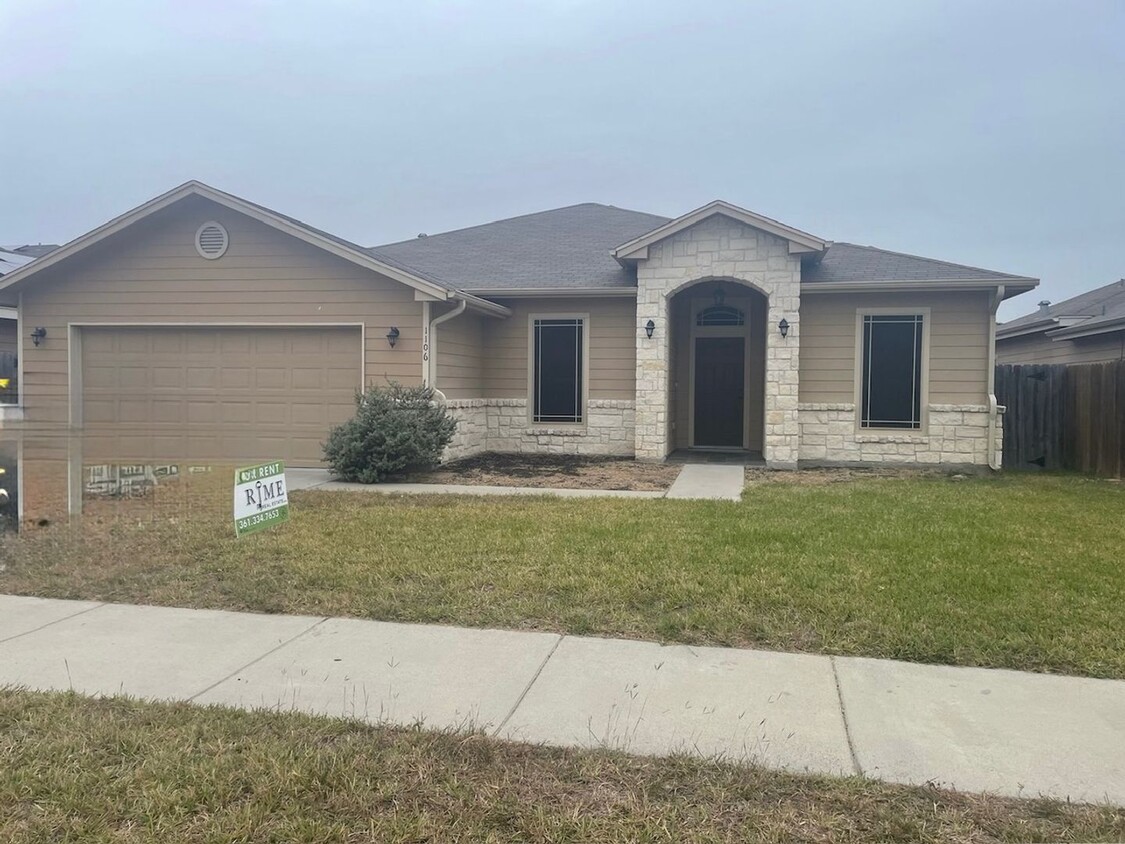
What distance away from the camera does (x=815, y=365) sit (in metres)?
13.8

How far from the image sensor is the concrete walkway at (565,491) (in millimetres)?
10250

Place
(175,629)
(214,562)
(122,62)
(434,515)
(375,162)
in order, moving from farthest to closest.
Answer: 1. (375,162)
2. (122,62)
3. (434,515)
4. (214,562)
5. (175,629)

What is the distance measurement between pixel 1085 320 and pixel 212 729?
19843 millimetres

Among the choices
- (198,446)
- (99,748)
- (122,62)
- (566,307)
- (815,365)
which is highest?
(122,62)

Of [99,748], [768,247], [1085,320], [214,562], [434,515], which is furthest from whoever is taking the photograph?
[1085,320]

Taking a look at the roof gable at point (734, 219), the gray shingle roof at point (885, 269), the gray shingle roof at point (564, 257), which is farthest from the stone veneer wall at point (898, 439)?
the roof gable at point (734, 219)

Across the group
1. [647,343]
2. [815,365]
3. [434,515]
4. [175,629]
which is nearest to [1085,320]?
[815,365]

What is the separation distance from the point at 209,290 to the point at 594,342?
6.47 meters

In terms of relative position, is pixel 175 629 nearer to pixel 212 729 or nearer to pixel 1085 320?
pixel 212 729

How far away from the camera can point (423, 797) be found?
315cm

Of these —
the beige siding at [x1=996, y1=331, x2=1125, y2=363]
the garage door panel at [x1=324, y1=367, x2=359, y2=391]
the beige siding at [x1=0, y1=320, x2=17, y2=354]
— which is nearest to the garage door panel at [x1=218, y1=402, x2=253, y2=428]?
the garage door panel at [x1=324, y1=367, x2=359, y2=391]

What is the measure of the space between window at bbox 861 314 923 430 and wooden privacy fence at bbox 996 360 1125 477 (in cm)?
253

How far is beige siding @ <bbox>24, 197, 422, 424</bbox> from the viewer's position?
12.8m

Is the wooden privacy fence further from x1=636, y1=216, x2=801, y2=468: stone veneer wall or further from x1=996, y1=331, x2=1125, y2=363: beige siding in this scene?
x1=636, y1=216, x2=801, y2=468: stone veneer wall
